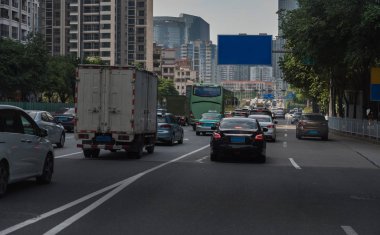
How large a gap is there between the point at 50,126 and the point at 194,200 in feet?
46.5

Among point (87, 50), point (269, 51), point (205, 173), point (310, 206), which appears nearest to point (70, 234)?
point (310, 206)

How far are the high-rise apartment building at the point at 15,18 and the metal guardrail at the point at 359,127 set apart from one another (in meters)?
57.2

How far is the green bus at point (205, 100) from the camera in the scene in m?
49.6

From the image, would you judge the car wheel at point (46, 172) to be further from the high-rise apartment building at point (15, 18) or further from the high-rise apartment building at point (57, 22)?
the high-rise apartment building at point (57, 22)

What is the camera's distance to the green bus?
1951 inches

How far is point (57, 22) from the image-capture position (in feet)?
547

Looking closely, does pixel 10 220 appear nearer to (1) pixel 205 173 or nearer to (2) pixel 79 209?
(2) pixel 79 209

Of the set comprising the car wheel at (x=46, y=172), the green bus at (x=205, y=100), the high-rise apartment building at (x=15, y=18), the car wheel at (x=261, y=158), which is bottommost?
the car wheel at (x=261, y=158)

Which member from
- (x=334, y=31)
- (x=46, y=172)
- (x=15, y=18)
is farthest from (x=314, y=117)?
(x=15, y=18)

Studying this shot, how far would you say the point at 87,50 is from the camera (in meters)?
154

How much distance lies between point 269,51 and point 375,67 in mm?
7781

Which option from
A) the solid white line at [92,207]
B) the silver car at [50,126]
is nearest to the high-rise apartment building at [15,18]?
the silver car at [50,126]

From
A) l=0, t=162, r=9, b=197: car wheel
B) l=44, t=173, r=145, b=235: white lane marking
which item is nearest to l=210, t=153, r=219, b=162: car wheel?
l=44, t=173, r=145, b=235: white lane marking

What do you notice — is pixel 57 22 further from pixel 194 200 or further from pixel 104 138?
pixel 194 200
